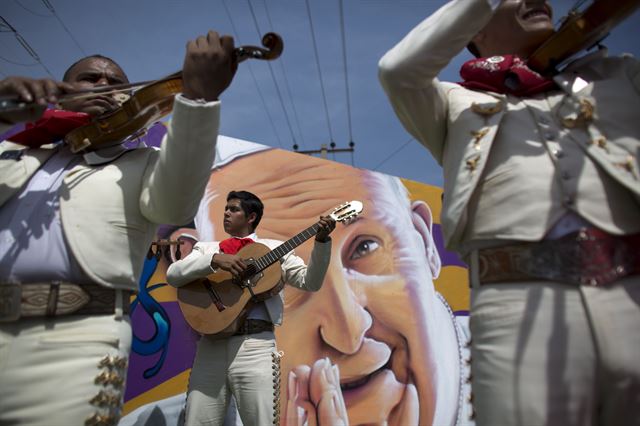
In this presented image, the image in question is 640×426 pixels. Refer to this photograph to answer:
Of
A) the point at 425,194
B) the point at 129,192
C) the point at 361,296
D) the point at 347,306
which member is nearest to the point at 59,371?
the point at 129,192

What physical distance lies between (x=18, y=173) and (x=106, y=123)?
0.30 meters

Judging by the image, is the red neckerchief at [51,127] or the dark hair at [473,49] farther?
the dark hair at [473,49]

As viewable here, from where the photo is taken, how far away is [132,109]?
1.65 m

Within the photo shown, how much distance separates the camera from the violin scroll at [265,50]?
147 cm

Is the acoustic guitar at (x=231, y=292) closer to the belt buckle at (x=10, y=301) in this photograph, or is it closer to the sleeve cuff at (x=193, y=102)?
the belt buckle at (x=10, y=301)

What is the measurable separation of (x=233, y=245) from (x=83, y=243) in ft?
5.78

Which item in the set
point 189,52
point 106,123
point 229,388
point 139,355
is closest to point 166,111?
point 106,123

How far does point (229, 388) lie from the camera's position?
2928mm

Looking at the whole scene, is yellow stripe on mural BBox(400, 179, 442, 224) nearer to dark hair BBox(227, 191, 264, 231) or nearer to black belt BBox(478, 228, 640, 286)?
dark hair BBox(227, 191, 264, 231)

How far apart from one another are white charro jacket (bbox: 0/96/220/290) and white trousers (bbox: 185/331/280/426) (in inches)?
52.3

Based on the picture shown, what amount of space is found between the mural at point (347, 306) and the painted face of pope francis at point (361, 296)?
1 cm

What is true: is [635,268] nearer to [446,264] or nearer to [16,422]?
[16,422]

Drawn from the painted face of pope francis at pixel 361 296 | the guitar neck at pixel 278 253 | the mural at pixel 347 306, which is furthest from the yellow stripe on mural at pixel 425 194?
the guitar neck at pixel 278 253

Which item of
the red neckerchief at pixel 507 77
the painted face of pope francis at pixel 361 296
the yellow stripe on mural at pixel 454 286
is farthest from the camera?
the yellow stripe on mural at pixel 454 286
